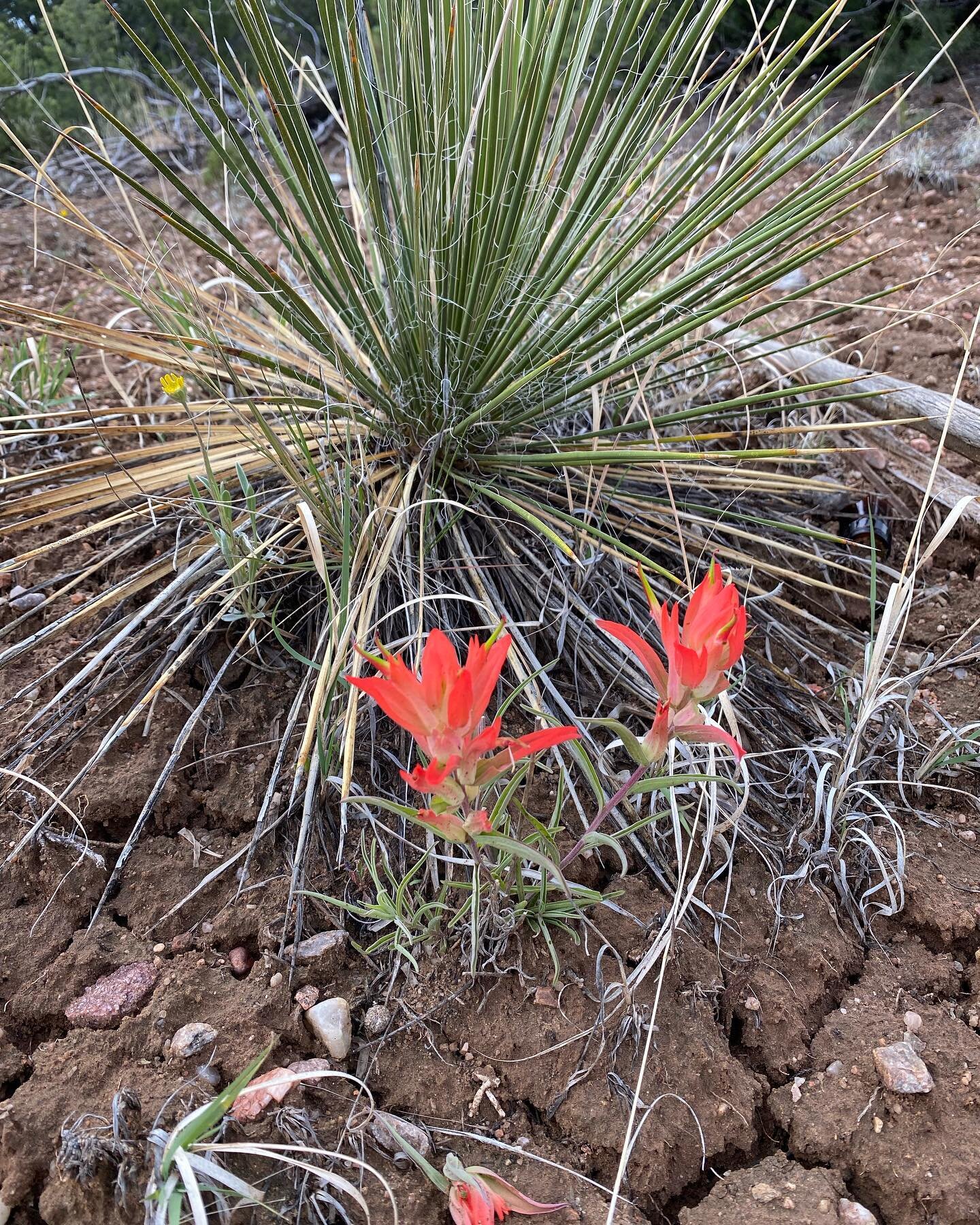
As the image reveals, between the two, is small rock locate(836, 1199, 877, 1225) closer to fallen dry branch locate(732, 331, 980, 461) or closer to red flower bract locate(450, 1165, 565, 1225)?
red flower bract locate(450, 1165, 565, 1225)

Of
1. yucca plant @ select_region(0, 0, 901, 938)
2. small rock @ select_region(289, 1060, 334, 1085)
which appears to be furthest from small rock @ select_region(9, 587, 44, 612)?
small rock @ select_region(289, 1060, 334, 1085)

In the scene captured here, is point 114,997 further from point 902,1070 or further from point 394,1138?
point 902,1070

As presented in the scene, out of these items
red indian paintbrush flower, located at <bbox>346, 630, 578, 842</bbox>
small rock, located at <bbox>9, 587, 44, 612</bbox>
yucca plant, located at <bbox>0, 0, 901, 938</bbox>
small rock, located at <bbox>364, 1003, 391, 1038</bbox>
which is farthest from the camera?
small rock, located at <bbox>9, 587, 44, 612</bbox>

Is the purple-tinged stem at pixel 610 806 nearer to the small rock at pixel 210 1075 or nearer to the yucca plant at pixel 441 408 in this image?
the yucca plant at pixel 441 408

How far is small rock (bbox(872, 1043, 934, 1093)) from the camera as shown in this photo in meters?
1.13

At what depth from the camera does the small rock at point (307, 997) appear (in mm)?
1178

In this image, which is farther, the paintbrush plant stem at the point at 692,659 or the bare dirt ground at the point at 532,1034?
the bare dirt ground at the point at 532,1034

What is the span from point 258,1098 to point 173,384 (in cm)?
127

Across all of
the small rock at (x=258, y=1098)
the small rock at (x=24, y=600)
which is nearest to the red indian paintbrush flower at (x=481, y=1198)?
the small rock at (x=258, y=1098)

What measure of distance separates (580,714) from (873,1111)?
66 centimetres

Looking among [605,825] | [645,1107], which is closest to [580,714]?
[605,825]

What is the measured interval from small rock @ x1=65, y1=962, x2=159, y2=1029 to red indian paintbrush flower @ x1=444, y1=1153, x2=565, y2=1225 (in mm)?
468

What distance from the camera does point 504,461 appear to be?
162 cm

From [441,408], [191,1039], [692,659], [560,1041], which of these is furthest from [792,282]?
[191,1039]
